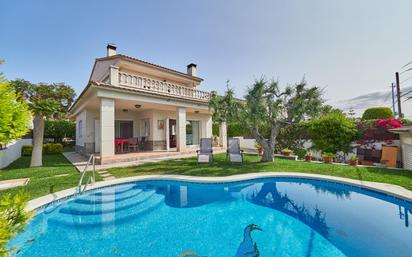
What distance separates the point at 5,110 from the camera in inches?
84.3

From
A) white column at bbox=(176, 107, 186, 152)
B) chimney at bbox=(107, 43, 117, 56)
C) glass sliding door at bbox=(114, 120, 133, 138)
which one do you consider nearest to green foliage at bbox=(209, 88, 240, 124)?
white column at bbox=(176, 107, 186, 152)

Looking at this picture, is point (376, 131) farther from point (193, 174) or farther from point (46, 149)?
point (46, 149)

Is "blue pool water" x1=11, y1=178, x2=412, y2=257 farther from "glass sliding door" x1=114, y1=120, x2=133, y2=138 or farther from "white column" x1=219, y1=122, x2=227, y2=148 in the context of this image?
"white column" x1=219, y1=122, x2=227, y2=148

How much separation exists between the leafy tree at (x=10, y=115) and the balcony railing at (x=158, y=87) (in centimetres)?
1034

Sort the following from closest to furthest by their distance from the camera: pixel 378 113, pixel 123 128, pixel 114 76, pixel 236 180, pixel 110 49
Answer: pixel 236 180 → pixel 114 76 → pixel 378 113 → pixel 123 128 → pixel 110 49

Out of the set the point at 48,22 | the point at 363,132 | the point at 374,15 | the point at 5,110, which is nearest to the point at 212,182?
the point at 5,110

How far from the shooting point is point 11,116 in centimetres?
222

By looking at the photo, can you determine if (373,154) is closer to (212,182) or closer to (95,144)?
(212,182)

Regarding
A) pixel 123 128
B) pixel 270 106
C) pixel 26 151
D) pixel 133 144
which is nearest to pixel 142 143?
pixel 133 144

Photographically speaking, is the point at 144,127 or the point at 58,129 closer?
the point at 144,127

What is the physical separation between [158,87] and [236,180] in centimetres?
966

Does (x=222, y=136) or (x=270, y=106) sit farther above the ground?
(x=270, y=106)

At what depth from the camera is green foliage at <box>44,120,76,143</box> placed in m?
22.4

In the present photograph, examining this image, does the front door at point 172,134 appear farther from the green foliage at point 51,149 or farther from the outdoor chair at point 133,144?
the green foliage at point 51,149
